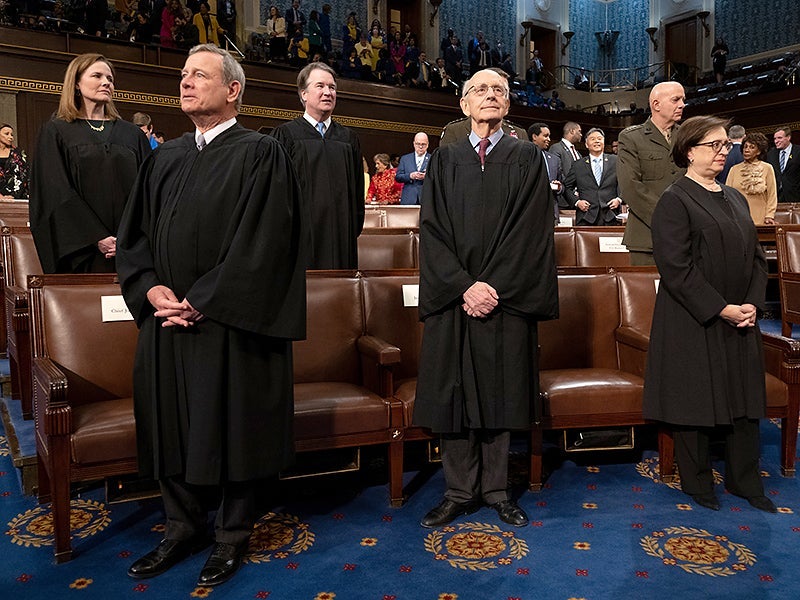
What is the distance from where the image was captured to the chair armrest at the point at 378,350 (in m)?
2.76

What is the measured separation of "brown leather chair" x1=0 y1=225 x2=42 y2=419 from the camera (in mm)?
3258

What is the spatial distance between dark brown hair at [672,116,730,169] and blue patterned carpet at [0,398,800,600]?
1.28 m

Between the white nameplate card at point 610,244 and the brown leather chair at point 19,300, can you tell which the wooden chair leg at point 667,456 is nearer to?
the white nameplate card at point 610,244

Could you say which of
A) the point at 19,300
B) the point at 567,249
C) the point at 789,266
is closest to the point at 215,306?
the point at 19,300

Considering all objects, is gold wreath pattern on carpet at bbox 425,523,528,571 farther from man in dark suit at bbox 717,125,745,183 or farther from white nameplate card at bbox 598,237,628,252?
man in dark suit at bbox 717,125,745,183

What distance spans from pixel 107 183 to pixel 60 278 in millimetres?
585

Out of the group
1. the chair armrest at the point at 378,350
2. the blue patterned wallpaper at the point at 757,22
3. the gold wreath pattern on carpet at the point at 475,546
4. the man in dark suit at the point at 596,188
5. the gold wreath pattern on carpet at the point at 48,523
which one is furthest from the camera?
the blue patterned wallpaper at the point at 757,22

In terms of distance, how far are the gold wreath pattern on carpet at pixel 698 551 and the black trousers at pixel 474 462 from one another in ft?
1.69

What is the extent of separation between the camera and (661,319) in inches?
111

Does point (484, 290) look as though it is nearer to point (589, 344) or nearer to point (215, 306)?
point (215, 306)

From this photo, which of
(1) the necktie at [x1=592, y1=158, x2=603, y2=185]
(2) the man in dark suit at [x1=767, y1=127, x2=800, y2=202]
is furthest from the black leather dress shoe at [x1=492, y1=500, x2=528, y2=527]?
(2) the man in dark suit at [x1=767, y1=127, x2=800, y2=202]

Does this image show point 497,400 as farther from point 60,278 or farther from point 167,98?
point 167,98

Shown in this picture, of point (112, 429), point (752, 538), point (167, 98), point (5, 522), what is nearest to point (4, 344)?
point (5, 522)

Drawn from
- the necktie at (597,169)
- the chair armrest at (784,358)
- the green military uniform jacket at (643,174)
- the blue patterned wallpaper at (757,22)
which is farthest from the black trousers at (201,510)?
the blue patterned wallpaper at (757,22)
